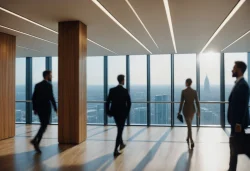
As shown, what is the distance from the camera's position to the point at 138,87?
1295 centimetres

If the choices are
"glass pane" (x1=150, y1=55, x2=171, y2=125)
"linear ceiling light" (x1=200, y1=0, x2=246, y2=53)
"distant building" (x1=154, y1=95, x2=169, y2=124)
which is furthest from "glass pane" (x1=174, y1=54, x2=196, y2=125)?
"linear ceiling light" (x1=200, y1=0, x2=246, y2=53)

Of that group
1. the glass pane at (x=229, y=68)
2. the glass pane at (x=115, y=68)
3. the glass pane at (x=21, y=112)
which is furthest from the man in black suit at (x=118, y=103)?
the glass pane at (x=21, y=112)

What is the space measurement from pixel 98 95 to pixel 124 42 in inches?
147

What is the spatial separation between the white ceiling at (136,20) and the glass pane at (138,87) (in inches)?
94.2

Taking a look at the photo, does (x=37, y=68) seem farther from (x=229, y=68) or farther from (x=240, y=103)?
(x=240, y=103)

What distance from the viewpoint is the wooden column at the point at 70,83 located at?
23.9 ft

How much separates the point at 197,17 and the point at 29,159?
191 inches

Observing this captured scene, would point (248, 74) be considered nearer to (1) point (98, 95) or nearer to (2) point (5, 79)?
(1) point (98, 95)

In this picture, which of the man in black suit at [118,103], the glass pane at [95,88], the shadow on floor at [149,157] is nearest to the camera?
the shadow on floor at [149,157]

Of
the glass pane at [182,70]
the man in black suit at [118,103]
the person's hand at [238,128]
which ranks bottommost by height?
the person's hand at [238,128]

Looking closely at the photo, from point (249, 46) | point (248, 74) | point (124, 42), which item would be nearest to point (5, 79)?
point (124, 42)

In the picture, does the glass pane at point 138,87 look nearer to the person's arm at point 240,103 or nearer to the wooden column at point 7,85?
the wooden column at point 7,85

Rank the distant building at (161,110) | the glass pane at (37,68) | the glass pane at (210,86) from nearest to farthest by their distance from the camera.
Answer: the glass pane at (210,86) < the distant building at (161,110) < the glass pane at (37,68)

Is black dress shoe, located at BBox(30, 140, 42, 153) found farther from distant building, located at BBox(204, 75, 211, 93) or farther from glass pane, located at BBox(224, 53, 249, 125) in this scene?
glass pane, located at BBox(224, 53, 249, 125)
